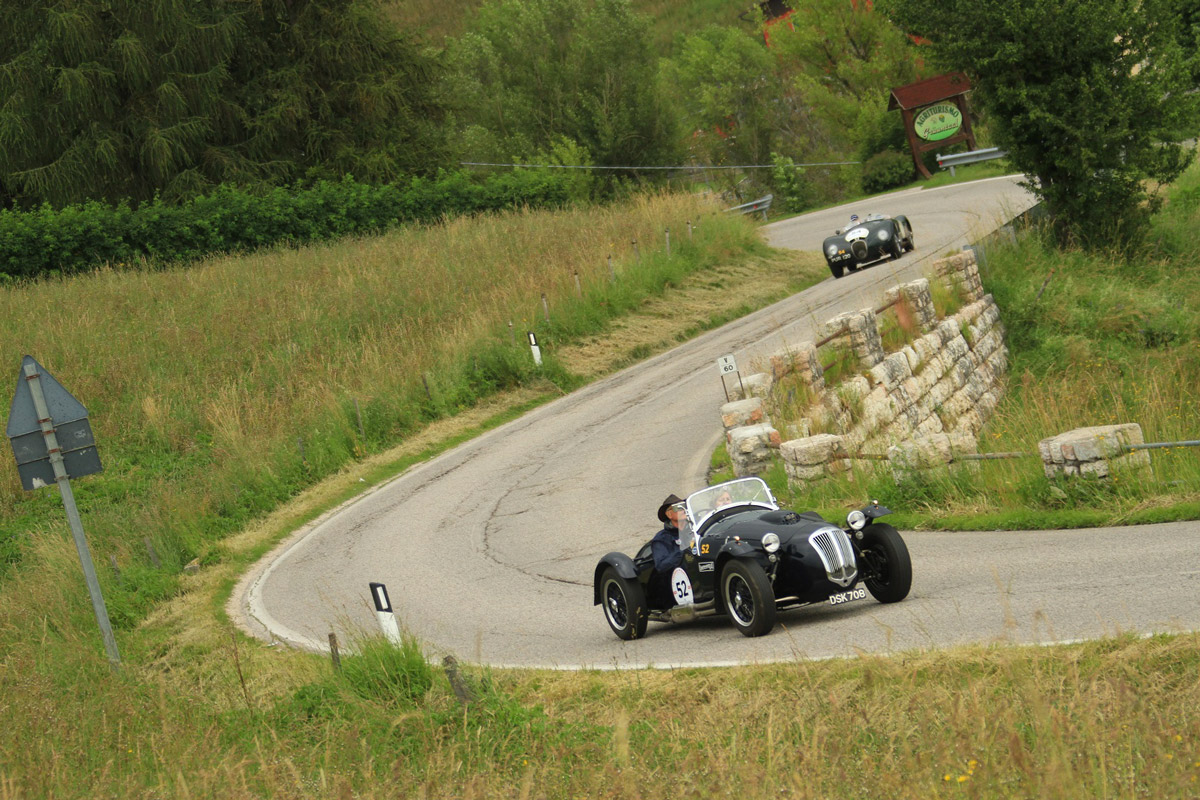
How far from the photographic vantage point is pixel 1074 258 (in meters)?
Answer: 26.6

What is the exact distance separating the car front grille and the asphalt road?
1.34 feet

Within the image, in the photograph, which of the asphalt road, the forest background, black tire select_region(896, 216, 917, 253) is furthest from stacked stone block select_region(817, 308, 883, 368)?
the forest background

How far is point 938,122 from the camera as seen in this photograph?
48750 millimetres

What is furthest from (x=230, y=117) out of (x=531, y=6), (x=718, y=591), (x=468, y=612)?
(x=718, y=591)

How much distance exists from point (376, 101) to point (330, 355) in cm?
2255

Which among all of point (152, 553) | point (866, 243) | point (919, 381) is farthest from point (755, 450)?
point (866, 243)

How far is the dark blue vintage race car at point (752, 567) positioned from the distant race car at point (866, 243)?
21.3 m

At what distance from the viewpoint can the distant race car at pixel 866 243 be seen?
31344 millimetres

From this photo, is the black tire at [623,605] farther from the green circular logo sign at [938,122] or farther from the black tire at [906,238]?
the green circular logo sign at [938,122]

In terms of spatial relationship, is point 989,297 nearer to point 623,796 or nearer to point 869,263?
point 869,263

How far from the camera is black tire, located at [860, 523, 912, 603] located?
32.6ft

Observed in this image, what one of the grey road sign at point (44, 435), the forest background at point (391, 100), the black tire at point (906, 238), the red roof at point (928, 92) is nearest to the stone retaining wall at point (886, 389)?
the black tire at point (906, 238)

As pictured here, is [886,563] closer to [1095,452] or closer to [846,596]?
[846,596]

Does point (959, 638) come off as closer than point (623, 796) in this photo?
No
